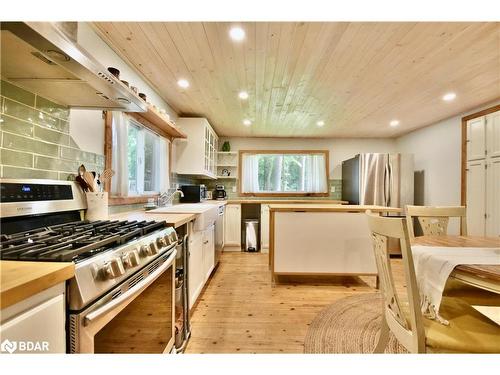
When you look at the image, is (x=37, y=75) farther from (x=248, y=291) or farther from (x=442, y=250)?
(x=248, y=291)

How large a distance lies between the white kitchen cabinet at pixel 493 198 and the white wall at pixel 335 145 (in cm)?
231

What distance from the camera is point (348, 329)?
1955 millimetres

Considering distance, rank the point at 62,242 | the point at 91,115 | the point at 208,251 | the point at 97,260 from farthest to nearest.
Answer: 1. the point at 208,251
2. the point at 91,115
3. the point at 62,242
4. the point at 97,260

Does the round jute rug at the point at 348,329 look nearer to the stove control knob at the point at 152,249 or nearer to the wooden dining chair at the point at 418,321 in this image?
the wooden dining chair at the point at 418,321

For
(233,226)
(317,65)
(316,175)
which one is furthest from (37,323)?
(316,175)

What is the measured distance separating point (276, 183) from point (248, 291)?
2.92 metres

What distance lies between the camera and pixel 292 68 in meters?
2.24

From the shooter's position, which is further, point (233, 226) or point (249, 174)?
point (249, 174)

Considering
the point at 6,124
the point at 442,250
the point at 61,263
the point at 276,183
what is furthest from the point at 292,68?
the point at 276,183

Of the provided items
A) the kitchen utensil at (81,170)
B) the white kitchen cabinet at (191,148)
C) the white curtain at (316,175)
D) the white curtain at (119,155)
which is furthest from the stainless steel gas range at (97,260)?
the white curtain at (316,175)

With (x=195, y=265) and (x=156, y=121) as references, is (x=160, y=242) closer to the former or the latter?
(x=195, y=265)

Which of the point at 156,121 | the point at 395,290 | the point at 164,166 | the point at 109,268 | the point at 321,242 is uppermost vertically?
the point at 156,121

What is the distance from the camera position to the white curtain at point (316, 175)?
5145mm

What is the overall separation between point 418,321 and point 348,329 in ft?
3.54
